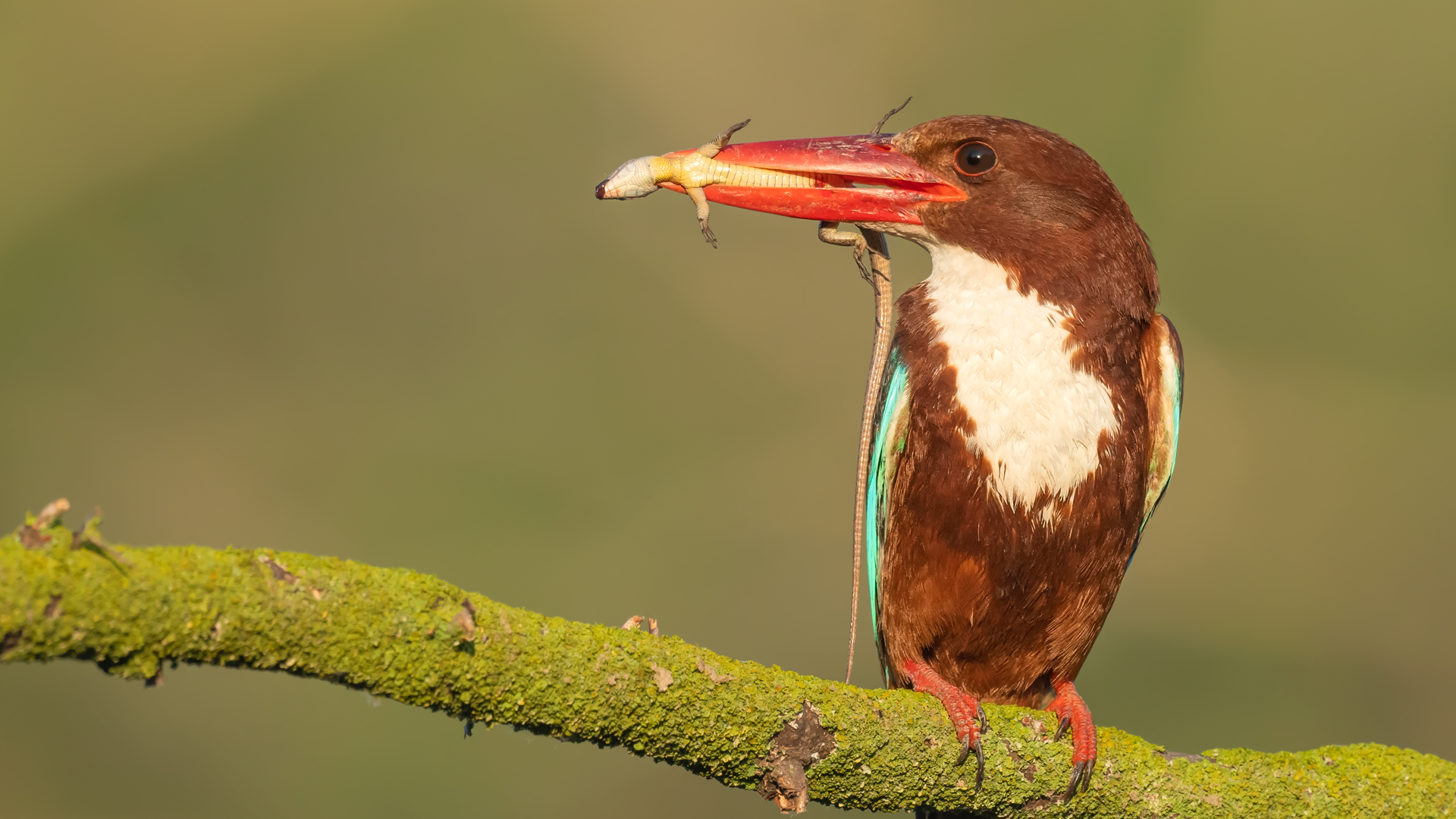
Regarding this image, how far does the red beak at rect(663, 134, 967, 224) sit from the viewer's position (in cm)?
337

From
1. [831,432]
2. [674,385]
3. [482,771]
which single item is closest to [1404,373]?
[831,432]

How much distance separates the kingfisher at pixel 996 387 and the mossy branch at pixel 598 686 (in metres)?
0.27

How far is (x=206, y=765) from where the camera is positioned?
37.2ft

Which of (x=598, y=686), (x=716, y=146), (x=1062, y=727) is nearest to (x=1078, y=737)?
(x=1062, y=727)

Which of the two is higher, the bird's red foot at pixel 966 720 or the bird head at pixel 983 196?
the bird head at pixel 983 196

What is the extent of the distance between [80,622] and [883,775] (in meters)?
1.62

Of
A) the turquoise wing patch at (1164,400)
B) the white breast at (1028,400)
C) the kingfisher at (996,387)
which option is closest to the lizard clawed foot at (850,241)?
the kingfisher at (996,387)

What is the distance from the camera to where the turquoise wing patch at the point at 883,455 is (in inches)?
131

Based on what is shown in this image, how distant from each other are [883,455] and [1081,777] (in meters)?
1.05

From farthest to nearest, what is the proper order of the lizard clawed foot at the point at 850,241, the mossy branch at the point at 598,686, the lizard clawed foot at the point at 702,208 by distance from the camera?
the lizard clawed foot at the point at 850,241
the lizard clawed foot at the point at 702,208
the mossy branch at the point at 598,686

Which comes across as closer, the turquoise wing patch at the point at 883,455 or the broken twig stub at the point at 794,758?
the broken twig stub at the point at 794,758

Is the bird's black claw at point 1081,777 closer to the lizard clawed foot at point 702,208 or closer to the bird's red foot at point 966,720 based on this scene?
the bird's red foot at point 966,720

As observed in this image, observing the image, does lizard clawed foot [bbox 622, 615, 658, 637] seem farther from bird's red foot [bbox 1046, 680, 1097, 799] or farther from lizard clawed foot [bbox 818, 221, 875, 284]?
lizard clawed foot [bbox 818, 221, 875, 284]

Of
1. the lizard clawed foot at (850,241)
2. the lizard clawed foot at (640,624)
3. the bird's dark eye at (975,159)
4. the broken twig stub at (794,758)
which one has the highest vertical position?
the bird's dark eye at (975,159)
